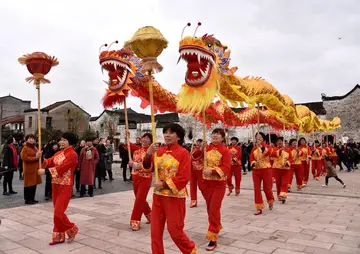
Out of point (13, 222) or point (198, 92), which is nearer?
point (198, 92)

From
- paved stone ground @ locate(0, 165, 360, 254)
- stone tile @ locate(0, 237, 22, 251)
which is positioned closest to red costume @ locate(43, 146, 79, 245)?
paved stone ground @ locate(0, 165, 360, 254)

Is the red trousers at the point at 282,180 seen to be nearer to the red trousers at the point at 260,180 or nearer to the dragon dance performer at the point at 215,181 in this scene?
the red trousers at the point at 260,180

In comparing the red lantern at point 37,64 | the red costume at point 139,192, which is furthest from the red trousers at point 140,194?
the red lantern at point 37,64

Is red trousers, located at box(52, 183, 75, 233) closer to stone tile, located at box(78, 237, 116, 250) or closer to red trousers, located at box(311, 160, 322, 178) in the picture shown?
stone tile, located at box(78, 237, 116, 250)

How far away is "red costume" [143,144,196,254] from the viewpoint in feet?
10.6

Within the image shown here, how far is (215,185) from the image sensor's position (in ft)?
14.8

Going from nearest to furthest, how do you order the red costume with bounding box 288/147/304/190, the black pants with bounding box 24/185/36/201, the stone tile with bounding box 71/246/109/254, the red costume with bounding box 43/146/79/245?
the stone tile with bounding box 71/246/109/254
the red costume with bounding box 43/146/79/245
the black pants with bounding box 24/185/36/201
the red costume with bounding box 288/147/304/190

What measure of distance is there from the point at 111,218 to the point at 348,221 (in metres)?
4.40

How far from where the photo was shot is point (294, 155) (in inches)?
369

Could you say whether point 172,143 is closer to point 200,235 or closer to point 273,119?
point 200,235

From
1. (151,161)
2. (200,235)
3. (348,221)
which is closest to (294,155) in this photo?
(348,221)

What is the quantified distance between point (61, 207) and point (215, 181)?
216cm

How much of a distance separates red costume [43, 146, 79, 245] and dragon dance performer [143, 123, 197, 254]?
5.15ft

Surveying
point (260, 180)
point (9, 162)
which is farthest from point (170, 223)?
point (9, 162)
